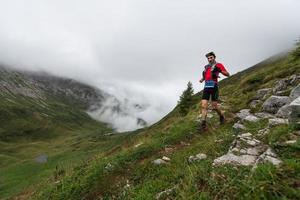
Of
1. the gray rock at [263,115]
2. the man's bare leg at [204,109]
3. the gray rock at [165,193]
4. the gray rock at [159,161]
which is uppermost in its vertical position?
the man's bare leg at [204,109]

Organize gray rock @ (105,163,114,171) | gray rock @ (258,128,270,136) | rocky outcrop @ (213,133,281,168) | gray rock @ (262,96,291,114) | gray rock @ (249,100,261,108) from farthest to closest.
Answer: gray rock @ (249,100,261,108) → gray rock @ (262,96,291,114) → gray rock @ (105,163,114,171) → gray rock @ (258,128,270,136) → rocky outcrop @ (213,133,281,168)

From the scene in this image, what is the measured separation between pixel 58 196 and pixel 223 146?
25.9ft

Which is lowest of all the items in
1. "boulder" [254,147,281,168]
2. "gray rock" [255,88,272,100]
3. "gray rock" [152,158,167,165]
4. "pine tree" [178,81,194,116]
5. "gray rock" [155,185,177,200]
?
"gray rock" [155,185,177,200]

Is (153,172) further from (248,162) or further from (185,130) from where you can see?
(185,130)

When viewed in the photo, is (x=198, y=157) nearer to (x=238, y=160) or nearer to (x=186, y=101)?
(x=238, y=160)

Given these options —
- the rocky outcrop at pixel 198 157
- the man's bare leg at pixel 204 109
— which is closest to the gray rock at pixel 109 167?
the rocky outcrop at pixel 198 157

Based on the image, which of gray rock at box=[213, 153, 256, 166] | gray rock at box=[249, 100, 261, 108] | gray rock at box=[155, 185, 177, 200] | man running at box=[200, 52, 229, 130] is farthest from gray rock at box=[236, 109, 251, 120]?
gray rock at box=[155, 185, 177, 200]

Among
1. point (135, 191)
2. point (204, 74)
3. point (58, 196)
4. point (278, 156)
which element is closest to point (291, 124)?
point (278, 156)

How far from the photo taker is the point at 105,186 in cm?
1303

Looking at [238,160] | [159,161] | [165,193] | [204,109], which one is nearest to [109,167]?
[159,161]

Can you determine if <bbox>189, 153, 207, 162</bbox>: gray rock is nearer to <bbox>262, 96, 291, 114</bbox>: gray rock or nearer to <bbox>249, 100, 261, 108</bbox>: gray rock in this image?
<bbox>262, 96, 291, 114</bbox>: gray rock

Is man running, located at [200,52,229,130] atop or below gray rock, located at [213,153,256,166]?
atop

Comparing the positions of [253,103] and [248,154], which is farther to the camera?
[253,103]

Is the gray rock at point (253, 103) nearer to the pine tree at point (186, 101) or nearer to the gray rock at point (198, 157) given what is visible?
the gray rock at point (198, 157)
